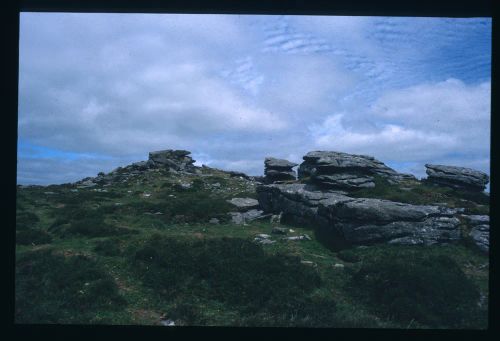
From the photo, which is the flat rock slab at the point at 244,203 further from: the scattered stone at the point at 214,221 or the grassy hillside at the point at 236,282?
the grassy hillside at the point at 236,282

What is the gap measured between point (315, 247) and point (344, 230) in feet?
5.92

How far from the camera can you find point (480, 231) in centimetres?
1567

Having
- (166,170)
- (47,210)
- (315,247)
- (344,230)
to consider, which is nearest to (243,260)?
(315,247)

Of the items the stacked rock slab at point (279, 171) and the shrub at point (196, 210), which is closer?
the shrub at point (196, 210)

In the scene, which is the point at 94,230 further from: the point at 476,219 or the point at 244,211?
the point at 476,219

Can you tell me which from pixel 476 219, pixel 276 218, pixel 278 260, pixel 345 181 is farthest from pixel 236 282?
pixel 476 219

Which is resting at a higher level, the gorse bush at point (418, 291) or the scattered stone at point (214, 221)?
the scattered stone at point (214, 221)

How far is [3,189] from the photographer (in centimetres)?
446

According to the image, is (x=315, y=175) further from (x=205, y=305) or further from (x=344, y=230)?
(x=205, y=305)

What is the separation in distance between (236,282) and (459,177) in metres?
21.6

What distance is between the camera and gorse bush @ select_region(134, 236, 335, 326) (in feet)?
29.6

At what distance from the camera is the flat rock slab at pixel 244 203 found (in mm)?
23872

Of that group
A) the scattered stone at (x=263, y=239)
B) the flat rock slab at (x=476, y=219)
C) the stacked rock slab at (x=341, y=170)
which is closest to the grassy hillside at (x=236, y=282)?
the scattered stone at (x=263, y=239)

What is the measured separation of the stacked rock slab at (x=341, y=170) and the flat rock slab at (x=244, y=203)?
4.85 meters
